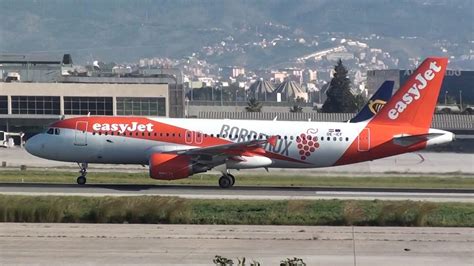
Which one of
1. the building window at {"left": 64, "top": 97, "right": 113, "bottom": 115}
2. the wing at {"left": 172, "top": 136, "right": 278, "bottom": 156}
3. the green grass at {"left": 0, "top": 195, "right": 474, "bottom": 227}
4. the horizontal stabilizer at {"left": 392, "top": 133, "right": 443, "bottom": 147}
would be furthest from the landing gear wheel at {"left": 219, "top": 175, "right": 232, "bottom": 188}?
the building window at {"left": 64, "top": 97, "right": 113, "bottom": 115}

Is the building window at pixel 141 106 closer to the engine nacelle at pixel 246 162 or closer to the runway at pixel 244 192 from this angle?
the engine nacelle at pixel 246 162

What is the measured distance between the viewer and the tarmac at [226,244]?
2848 centimetres

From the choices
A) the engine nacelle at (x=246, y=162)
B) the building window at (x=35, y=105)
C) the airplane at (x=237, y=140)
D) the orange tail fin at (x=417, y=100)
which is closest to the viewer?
the airplane at (x=237, y=140)

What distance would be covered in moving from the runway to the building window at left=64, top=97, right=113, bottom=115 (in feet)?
157

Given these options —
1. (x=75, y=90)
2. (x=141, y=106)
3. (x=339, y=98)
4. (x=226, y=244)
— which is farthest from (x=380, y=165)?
(x=339, y=98)

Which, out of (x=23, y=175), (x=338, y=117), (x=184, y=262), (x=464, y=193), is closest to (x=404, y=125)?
(x=464, y=193)

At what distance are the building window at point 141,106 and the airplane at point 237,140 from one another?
44.6 meters

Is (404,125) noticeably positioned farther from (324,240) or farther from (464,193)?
(324,240)

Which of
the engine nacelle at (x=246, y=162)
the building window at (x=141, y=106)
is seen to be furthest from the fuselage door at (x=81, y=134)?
the building window at (x=141, y=106)

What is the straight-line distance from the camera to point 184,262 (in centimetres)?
2798

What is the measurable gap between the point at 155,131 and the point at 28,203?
15.7 metres

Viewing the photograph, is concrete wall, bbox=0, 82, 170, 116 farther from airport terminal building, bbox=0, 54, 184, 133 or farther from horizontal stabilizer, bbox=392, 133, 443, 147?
horizontal stabilizer, bbox=392, 133, 443, 147

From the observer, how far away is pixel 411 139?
5369cm

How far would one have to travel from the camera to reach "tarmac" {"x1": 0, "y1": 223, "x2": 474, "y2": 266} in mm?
28484
